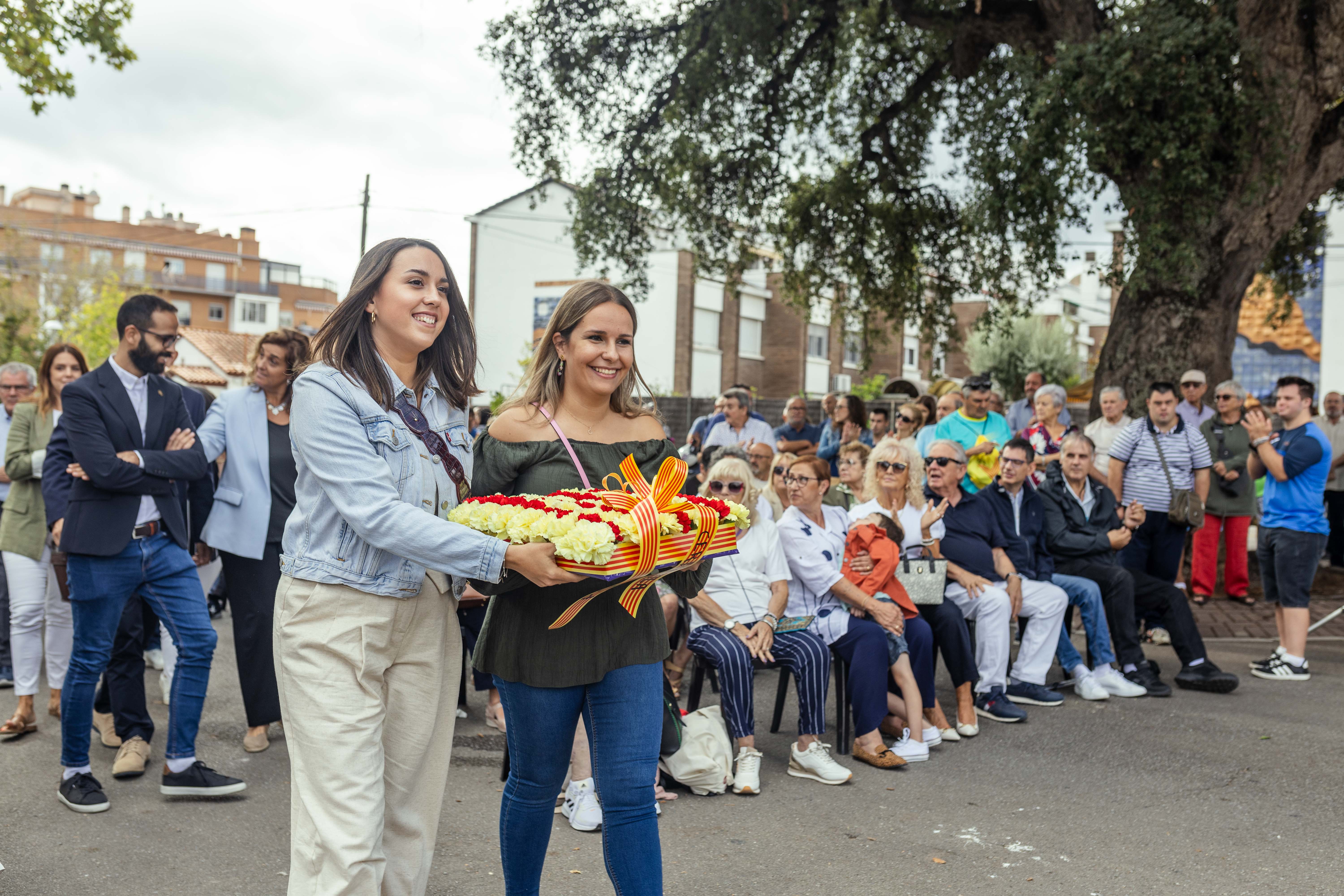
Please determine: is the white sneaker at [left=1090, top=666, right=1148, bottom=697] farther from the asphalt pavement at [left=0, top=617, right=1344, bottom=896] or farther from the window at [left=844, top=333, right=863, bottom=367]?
the window at [left=844, top=333, right=863, bottom=367]

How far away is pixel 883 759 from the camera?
536 cm

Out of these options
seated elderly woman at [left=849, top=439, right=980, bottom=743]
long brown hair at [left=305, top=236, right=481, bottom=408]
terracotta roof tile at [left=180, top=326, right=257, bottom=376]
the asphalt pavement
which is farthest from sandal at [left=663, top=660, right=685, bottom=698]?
terracotta roof tile at [left=180, top=326, right=257, bottom=376]

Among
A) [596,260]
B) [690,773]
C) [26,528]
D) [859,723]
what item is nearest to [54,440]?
[26,528]

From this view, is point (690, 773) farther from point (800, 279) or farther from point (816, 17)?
point (800, 279)

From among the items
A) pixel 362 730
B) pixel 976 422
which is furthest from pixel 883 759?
pixel 976 422

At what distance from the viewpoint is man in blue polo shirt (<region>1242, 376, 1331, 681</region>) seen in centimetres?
739

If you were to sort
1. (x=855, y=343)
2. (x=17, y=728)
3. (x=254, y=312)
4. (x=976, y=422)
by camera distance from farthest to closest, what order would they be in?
(x=254, y=312) < (x=855, y=343) < (x=976, y=422) < (x=17, y=728)

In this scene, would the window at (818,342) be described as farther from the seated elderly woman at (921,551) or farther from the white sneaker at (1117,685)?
the seated elderly woman at (921,551)

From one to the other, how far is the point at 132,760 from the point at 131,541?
114 cm

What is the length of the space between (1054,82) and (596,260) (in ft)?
20.1

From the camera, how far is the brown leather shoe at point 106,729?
5.43 metres

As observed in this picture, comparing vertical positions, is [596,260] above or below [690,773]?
above

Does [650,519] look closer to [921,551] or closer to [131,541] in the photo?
[131,541]

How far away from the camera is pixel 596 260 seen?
13.6 metres
